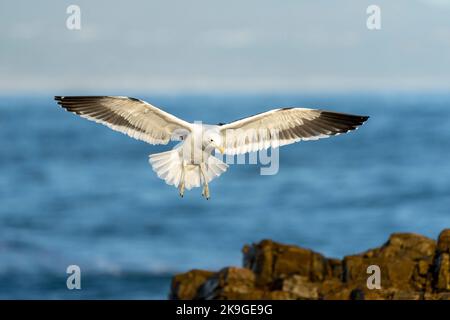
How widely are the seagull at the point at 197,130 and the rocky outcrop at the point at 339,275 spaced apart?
1.91 meters

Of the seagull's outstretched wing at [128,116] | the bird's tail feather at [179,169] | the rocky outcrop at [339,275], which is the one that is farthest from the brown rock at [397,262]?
the seagull's outstretched wing at [128,116]

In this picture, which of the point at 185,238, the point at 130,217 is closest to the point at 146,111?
the point at 185,238

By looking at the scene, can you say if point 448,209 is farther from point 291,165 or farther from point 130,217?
point 291,165

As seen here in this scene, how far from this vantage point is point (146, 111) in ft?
42.2

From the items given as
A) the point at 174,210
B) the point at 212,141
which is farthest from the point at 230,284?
the point at 174,210

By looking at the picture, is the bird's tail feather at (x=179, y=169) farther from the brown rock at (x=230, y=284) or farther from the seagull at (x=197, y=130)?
the brown rock at (x=230, y=284)

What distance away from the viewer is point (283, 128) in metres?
13.1

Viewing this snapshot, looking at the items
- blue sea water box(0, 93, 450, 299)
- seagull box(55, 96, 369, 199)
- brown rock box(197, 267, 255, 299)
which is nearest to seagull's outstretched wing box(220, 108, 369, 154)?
seagull box(55, 96, 369, 199)

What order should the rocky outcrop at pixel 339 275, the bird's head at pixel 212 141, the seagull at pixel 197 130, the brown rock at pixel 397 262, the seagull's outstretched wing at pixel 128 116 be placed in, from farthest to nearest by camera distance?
1. the brown rock at pixel 397 262
2. the rocky outcrop at pixel 339 275
3. the seagull's outstretched wing at pixel 128 116
4. the seagull at pixel 197 130
5. the bird's head at pixel 212 141

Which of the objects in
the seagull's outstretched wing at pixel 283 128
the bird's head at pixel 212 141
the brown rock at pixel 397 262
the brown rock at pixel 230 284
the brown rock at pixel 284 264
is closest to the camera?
the bird's head at pixel 212 141

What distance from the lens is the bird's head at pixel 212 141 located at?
12.3 meters

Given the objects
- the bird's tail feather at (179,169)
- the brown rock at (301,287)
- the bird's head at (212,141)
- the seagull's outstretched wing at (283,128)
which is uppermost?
the seagull's outstretched wing at (283,128)

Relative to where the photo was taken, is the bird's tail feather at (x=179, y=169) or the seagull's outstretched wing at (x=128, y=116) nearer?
the bird's tail feather at (x=179, y=169)
